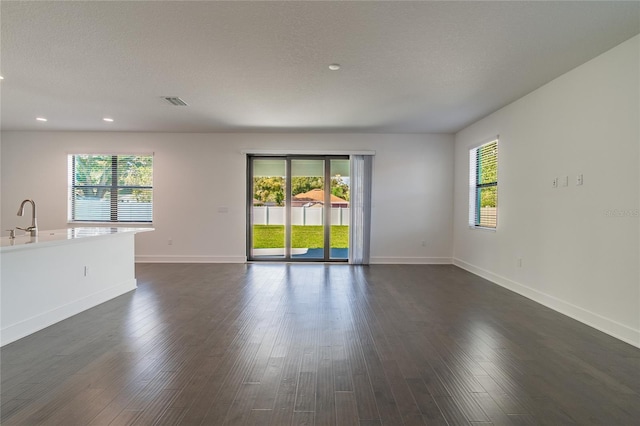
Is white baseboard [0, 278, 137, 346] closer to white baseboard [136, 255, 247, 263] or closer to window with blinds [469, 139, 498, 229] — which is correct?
white baseboard [136, 255, 247, 263]

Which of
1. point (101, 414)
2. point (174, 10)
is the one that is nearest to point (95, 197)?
point (174, 10)

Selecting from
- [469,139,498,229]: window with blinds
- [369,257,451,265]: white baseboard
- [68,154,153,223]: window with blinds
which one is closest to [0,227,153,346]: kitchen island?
[68,154,153,223]: window with blinds

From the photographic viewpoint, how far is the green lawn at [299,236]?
22.7 ft

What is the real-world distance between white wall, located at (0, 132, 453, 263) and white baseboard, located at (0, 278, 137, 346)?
7.94ft

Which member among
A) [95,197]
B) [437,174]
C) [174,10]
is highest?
[174,10]

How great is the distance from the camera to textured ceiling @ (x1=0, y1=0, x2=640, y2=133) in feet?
8.19

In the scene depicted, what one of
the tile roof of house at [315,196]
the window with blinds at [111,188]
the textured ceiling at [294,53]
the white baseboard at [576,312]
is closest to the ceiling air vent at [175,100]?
the textured ceiling at [294,53]

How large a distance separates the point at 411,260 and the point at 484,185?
6.81 ft

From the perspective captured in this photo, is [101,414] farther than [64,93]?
No

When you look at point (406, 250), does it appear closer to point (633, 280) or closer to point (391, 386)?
point (633, 280)

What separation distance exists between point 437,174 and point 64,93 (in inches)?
248

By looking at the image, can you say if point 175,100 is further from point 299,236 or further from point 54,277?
point 299,236

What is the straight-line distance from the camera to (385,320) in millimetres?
3363

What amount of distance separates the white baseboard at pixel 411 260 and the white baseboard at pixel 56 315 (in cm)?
445
